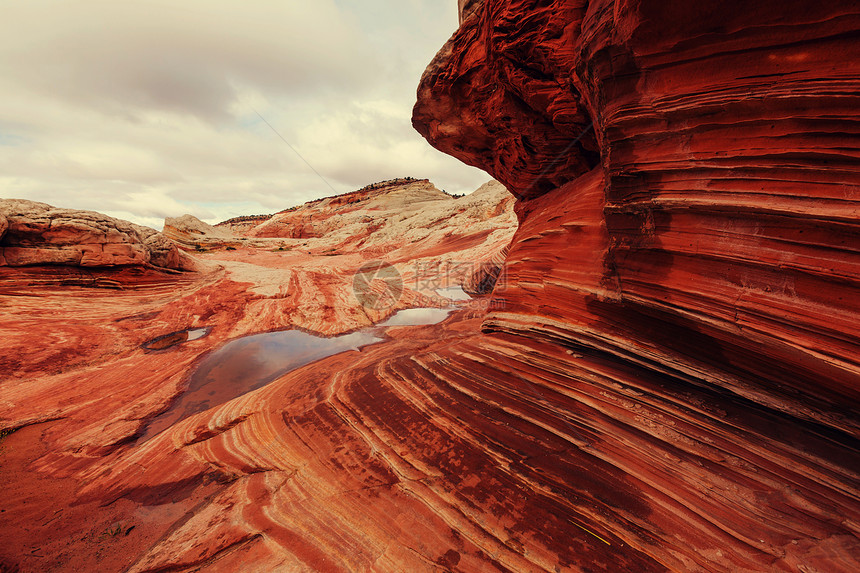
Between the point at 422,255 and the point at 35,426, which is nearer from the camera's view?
the point at 35,426

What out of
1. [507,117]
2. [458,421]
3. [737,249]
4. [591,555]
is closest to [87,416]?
[458,421]

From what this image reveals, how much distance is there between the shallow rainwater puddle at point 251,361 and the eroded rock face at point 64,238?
8.55 meters

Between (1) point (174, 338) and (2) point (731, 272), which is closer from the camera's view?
(2) point (731, 272)

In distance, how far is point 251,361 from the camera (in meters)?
9.75

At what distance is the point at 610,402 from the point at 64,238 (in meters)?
21.0

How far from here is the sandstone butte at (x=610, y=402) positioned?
2.73 metres

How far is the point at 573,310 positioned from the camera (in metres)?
5.69

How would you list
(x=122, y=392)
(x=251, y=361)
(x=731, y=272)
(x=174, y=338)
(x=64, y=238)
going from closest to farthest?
(x=731, y=272)
(x=122, y=392)
(x=251, y=361)
(x=174, y=338)
(x=64, y=238)

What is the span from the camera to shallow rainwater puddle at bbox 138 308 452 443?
7328mm

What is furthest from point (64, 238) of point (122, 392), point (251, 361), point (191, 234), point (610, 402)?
point (191, 234)

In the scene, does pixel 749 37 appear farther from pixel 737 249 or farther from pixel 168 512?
pixel 168 512

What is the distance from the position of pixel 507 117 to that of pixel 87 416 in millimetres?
12996

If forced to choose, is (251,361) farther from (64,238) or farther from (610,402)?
(64,238)

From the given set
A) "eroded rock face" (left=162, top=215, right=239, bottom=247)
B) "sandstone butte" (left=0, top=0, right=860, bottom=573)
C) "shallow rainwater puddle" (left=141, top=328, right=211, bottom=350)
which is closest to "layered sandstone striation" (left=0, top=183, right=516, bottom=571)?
"sandstone butte" (left=0, top=0, right=860, bottom=573)
